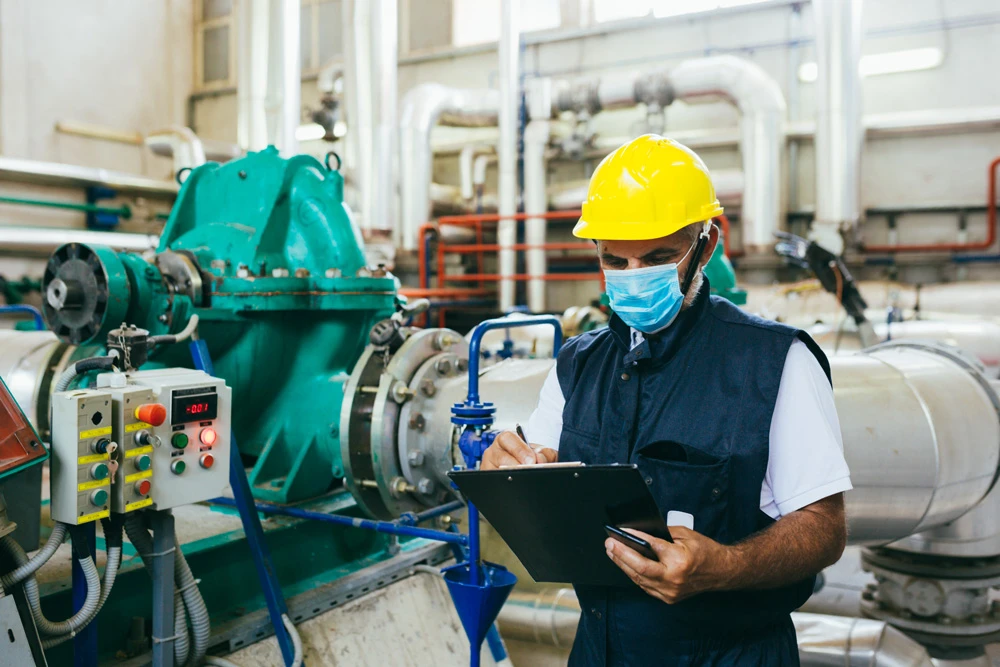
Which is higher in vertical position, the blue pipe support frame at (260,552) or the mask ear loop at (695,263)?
the mask ear loop at (695,263)

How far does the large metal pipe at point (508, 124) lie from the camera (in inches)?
262

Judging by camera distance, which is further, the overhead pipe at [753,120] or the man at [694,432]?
the overhead pipe at [753,120]

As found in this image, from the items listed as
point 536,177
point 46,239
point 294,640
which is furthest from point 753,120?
point 46,239

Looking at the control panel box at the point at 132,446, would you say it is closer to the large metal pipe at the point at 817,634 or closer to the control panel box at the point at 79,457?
the control panel box at the point at 79,457

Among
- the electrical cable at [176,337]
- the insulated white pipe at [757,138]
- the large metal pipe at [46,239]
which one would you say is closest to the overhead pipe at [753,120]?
the insulated white pipe at [757,138]

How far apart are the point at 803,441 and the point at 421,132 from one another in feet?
20.1

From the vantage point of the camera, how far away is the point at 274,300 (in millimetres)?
2428

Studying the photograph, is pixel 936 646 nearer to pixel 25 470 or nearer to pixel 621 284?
pixel 621 284

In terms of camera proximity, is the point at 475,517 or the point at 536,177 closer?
the point at 475,517

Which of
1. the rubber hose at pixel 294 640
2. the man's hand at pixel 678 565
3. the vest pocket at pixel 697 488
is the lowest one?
the rubber hose at pixel 294 640

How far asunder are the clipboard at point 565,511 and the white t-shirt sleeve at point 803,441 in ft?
0.69

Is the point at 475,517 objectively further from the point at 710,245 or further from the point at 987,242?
the point at 987,242

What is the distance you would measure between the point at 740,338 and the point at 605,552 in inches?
14.0

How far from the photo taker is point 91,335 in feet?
7.45
